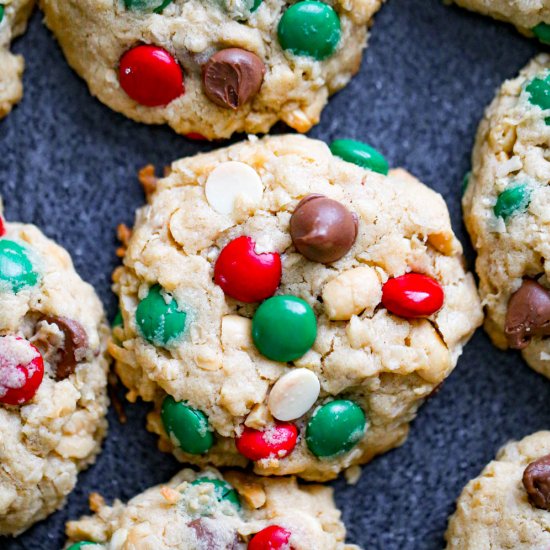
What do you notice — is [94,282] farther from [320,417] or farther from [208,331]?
[320,417]

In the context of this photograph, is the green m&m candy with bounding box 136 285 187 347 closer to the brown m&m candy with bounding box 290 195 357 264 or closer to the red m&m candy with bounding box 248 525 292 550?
the brown m&m candy with bounding box 290 195 357 264

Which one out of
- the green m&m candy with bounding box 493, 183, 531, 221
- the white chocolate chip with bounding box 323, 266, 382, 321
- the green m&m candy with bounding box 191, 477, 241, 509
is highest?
the green m&m candy with bounding box 493, 183, 531, 221

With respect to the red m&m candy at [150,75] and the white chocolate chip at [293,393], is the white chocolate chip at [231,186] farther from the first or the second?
the white chocolate chip at [293,393]

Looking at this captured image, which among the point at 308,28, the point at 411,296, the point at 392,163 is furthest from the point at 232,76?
the point at 411,296

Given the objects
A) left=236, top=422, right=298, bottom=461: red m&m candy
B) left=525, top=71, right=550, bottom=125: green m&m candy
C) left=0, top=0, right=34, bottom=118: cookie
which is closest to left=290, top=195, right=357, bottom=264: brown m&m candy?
left=236, top=422, right=298, bottom=461: red m&m candy

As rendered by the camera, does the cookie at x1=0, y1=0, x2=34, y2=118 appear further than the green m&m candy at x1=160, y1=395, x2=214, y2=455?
Yes

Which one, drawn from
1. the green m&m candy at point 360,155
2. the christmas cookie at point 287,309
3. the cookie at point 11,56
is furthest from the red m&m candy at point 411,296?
the cookie at point 11,56

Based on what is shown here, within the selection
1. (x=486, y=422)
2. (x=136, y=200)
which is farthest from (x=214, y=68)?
(x=486, y=422)
